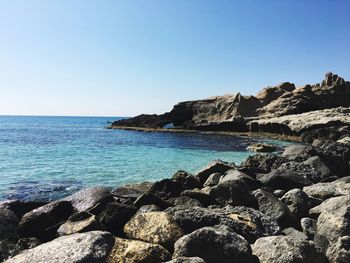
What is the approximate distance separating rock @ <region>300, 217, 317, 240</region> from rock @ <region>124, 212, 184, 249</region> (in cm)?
274

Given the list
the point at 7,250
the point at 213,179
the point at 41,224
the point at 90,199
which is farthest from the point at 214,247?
the point at 213,179

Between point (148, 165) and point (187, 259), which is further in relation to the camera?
point (148, 165)

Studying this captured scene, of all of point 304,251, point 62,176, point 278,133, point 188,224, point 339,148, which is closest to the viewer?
point 304,251

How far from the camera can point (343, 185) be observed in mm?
11336

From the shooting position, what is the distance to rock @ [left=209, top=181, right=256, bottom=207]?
10.0m

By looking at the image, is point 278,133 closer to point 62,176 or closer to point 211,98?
point 211,98

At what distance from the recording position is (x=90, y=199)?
1124 centimetres

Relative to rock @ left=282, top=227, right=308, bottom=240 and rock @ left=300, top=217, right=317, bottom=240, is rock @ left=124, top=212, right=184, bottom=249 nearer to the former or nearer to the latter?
rock @ left=282, top=227, right=308, bottom=240

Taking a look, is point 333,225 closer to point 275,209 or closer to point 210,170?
point 275,209

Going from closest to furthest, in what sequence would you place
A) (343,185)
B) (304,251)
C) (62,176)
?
(304,251)
(343,185)
(62,176)

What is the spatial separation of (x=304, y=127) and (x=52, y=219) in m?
41.5

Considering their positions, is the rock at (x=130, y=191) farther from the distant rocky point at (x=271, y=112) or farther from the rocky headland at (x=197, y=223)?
the distant rocky point at (x=271, y=112)

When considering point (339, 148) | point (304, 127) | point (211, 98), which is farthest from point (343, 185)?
point (211, 98)

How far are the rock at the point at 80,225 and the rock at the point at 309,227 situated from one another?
13.8 ft
